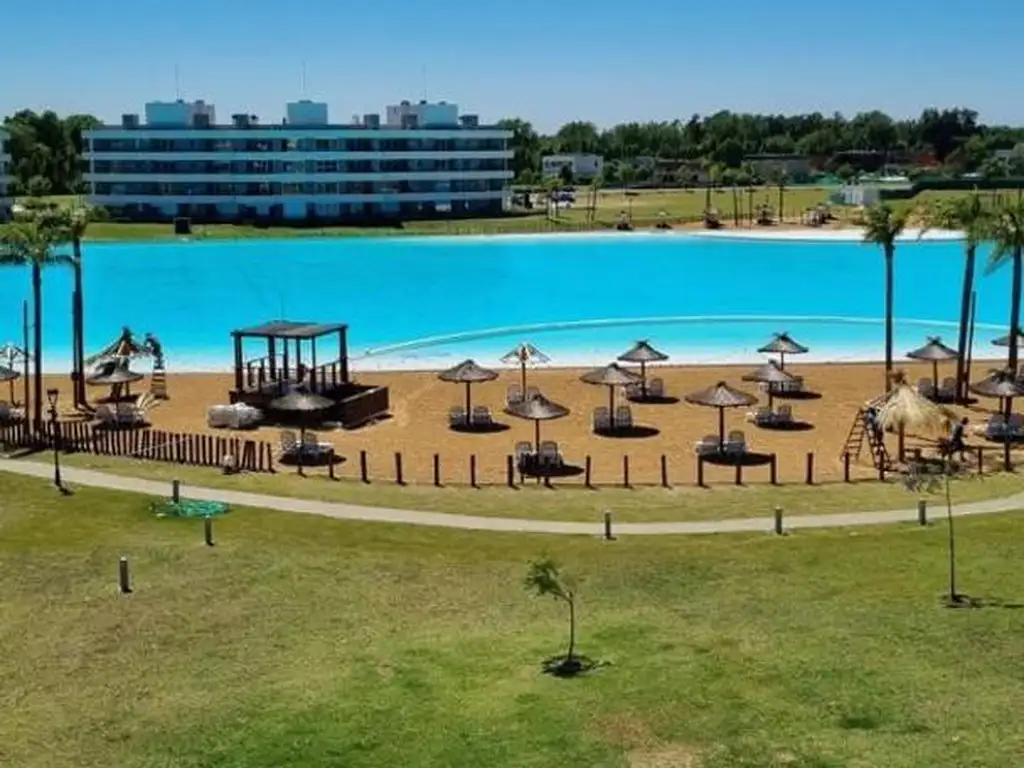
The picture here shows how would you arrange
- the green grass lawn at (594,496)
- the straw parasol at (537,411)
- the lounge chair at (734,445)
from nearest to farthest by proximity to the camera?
the green grass lawn at (594,496)
the lounge chair at (734,445)
the straw parasol at (537,411)

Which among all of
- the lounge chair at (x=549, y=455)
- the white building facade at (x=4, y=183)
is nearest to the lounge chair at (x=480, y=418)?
the lounge chair at (x=549, y=455)

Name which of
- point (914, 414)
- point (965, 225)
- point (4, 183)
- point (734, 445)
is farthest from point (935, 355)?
point (4, 183)

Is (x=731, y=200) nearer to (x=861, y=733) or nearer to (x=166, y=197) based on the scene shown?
(x=166, y=197)

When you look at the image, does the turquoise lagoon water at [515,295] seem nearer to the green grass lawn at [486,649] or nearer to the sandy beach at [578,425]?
the sandy beach at [578,425]

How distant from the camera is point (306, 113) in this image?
131250mm

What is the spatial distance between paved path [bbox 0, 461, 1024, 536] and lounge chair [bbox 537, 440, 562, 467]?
562 cm

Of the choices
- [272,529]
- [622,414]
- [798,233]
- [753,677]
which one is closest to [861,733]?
[753,677]

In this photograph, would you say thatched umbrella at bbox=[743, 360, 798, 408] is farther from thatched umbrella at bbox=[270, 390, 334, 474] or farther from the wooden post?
the wooden post

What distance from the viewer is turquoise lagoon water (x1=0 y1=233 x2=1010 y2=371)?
59031mm

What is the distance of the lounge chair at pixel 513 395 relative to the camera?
130 feet

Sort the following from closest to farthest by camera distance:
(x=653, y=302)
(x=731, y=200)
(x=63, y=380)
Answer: (x=63, y=380) < (x=653, y=302) < (x=731, y=200)

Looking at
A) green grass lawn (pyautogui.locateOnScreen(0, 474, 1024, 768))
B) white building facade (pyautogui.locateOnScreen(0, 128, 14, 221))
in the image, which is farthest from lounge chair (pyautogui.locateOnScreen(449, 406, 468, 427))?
white building facade (pyautogui.locateOnScreen(0, 128, 14, 221))

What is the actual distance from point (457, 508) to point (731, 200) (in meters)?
125

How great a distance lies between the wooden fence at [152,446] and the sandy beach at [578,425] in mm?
2169
